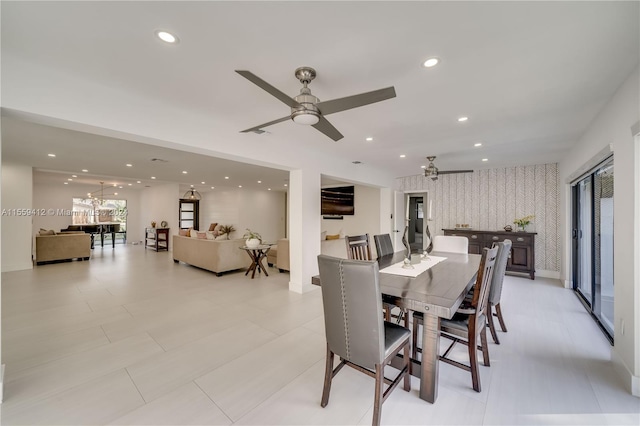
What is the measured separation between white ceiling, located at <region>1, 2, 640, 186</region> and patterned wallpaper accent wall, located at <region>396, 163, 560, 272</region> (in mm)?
2488

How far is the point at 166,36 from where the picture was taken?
167 cm

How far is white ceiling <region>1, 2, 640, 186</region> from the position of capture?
1.49 meters

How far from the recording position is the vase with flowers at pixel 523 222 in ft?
18.0

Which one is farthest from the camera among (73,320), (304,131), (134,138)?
(304,131)

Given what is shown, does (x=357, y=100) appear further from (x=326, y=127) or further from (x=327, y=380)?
(x=327, y=380)

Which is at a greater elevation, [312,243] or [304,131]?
[304,131]

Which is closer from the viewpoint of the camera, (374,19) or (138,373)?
(374,19)

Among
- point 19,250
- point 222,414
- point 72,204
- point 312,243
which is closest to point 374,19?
point 222,414

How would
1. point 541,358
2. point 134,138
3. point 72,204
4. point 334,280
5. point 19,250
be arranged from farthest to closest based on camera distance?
1. point 72,204
2. point 19,250
3. point 134,138
4. point 541,358
5. point 334,280

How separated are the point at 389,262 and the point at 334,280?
1331mm

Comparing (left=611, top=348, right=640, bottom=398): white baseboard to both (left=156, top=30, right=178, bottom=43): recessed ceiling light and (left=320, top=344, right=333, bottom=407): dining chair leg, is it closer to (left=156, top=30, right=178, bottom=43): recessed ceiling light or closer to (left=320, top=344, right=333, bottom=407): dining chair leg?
(left=320, top=344, right=333, bottom=407): dining chair leg

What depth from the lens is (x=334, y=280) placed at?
5.46ft

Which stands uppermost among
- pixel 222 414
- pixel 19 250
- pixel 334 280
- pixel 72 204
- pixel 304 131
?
pixel 304 131

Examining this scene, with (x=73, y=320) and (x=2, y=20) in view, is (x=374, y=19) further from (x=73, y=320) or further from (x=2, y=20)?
(x=73, y=320)
